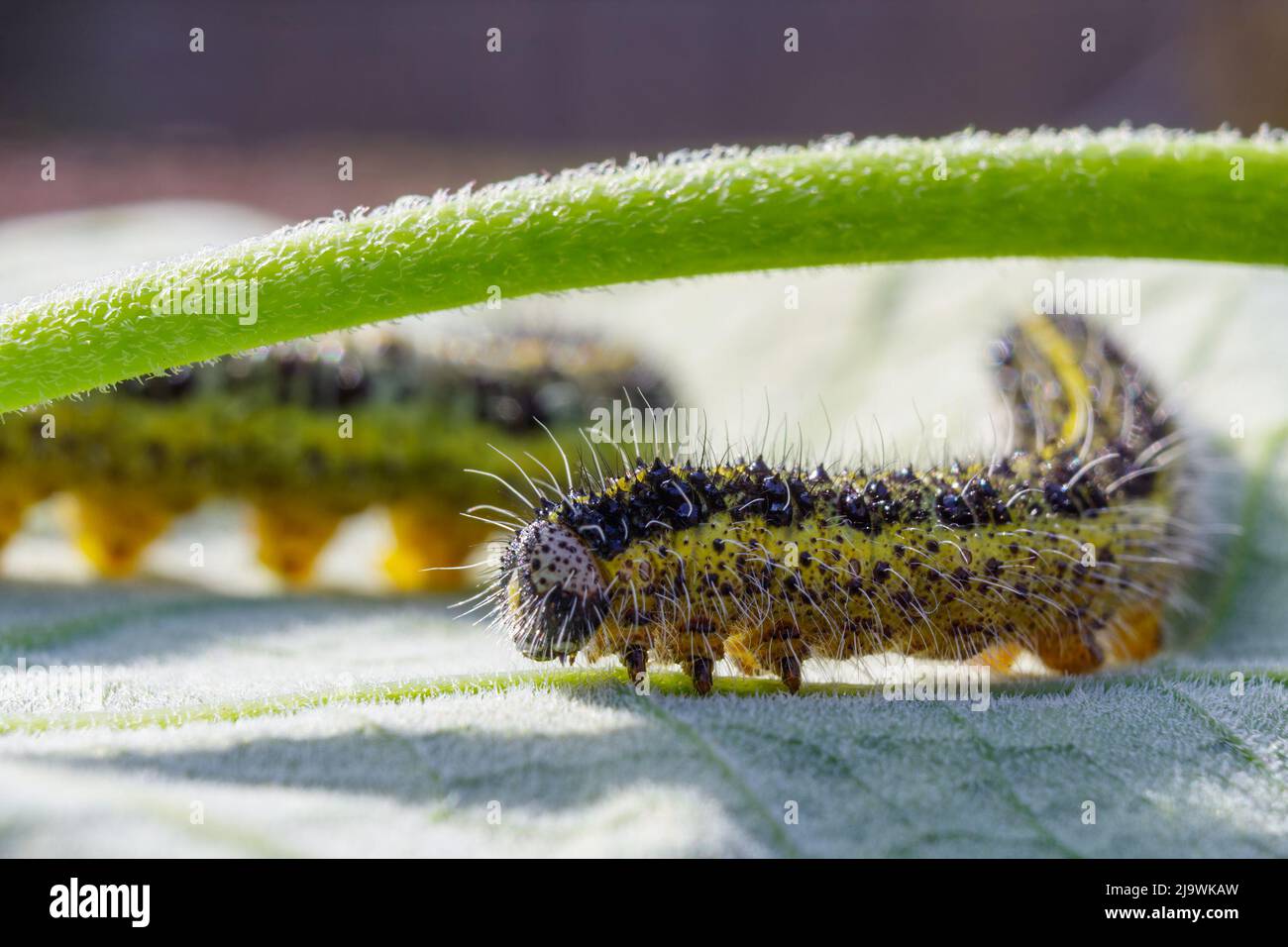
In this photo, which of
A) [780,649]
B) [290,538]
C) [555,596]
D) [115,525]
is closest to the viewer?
[555,596]

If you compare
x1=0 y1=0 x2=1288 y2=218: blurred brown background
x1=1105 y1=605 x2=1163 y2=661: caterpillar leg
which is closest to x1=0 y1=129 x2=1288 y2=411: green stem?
x1=1105 y1=605 x2=1163 y2=661: caterpillar leg

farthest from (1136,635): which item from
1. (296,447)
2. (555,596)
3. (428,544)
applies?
(296,447)

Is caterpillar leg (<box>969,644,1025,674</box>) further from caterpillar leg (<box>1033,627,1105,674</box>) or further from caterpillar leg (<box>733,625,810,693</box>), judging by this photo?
caterpillar leg (<box>733,625,810,693</box>)

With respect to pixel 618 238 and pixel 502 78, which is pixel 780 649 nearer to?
pixel 618 238

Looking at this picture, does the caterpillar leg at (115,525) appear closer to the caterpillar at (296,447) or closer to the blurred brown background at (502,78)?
the caterpillar at (296,447)
